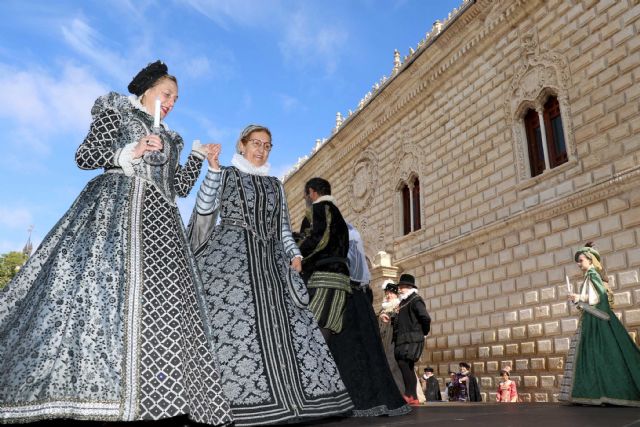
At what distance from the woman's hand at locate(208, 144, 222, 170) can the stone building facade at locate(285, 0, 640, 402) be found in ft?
22.3

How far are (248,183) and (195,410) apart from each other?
4.73ft

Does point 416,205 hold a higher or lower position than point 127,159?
higher

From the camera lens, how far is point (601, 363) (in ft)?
16.4

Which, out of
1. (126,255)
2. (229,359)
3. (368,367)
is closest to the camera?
(126,255)

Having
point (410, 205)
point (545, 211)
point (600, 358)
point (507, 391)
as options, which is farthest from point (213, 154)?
point (410, 205)

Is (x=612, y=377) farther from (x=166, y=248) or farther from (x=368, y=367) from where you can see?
(x=166, y=248)

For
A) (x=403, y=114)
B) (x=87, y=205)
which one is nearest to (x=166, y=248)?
(x=87, y=205)

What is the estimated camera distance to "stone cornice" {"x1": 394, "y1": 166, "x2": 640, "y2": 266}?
7.50 metres

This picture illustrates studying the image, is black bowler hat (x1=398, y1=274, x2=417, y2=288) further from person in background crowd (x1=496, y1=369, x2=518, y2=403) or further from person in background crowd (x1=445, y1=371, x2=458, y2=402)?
person in background crowd (x1=445, y1=371, x2=458, y2=402)

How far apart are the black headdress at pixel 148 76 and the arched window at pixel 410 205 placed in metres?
10.5

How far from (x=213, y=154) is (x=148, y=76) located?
54 centimetres

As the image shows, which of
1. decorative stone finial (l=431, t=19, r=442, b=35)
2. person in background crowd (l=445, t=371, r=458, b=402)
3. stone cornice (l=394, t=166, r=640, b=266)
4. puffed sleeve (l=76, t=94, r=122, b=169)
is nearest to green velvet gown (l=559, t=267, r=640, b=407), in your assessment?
stone cornice (l=394, t=166, r=640, b=266)

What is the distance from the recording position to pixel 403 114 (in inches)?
525

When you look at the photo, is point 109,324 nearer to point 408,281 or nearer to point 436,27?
point 408,281
